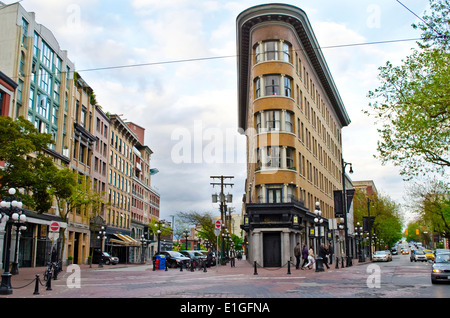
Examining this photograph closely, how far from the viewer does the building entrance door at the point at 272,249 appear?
39.3 meters

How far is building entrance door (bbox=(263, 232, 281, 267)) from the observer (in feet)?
129

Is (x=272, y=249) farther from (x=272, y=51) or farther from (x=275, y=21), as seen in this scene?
(x=275, y=21)

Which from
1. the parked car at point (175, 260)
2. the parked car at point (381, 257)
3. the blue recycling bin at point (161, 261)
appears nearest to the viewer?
the blue recycling bin at point (161, 261)

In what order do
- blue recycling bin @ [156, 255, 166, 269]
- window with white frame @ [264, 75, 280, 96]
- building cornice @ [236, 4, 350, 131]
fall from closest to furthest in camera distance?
blue recycling bin @ [156, 255, 166, 269] → window with white frame @ [264, 75, 280, 96] → building cornice @ [236, 4, 350, 131]

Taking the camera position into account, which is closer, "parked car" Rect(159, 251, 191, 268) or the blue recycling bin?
the blue recycling bin

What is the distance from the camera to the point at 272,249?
3956 cm

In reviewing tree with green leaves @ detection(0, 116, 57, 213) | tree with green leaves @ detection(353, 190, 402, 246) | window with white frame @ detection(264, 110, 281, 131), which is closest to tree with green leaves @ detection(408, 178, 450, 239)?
tree with green leaves @ detection(353, 190, 402, 246)

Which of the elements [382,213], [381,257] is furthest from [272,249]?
[382,213]

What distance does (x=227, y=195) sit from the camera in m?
52.4

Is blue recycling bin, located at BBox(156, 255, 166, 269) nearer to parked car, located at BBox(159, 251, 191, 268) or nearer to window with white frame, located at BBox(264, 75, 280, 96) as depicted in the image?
parked car, located at BBox(159, 251, 191, 268)

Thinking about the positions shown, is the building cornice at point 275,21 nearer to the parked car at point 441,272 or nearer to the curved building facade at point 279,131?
the curved building facade at point 279,131

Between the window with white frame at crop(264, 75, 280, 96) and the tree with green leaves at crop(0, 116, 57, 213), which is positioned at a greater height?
the window with white frame at crop(264, 75, 280, 96)

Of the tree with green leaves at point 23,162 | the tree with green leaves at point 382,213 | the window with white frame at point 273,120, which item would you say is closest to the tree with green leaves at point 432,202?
the tree with green leaves at point 382,213
